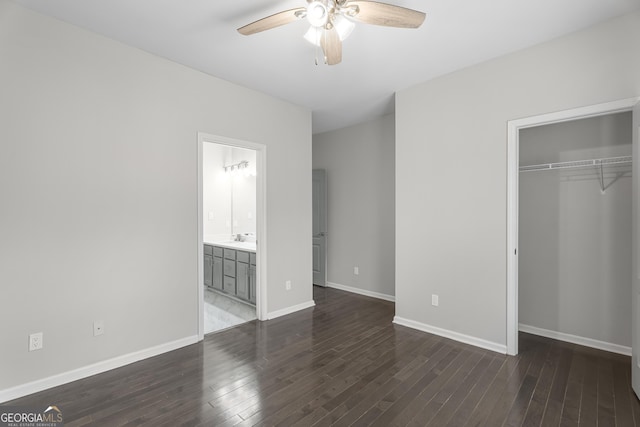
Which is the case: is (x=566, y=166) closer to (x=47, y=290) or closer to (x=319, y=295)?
(x=319, y=295)

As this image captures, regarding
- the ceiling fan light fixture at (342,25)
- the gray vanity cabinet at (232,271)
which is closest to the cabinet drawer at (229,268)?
the gray vanity cabinet at (232,271)

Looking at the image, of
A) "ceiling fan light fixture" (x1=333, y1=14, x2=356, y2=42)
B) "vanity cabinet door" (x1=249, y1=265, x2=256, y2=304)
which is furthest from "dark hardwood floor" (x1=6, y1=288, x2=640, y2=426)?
"ceiling fan light fixture" (x1=333, y1=14, x2=356, y2=42)

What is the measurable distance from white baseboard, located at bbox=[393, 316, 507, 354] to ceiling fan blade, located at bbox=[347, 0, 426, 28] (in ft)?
9.37

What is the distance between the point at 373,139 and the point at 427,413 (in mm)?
3762

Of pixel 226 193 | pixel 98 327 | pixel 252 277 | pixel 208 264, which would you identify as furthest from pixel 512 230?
pixel 226 193

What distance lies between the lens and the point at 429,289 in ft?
11.3

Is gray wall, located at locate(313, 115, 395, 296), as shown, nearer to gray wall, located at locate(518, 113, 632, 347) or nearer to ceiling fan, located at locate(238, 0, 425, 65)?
gray wall, located at locate(518, 113, 632, 347)

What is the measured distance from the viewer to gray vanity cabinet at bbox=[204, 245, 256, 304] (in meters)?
4.18

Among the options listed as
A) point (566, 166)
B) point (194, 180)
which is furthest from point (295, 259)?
point (566, 166)

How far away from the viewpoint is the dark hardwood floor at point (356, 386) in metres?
1.99

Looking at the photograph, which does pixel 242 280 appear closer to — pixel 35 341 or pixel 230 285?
pixel 230 285

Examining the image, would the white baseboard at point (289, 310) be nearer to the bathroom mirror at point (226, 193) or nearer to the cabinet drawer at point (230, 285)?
the cabinet drawer at point (230, 285)

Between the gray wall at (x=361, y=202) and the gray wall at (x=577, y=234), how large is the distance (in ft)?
5.78

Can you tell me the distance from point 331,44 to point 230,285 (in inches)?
Result: 143
